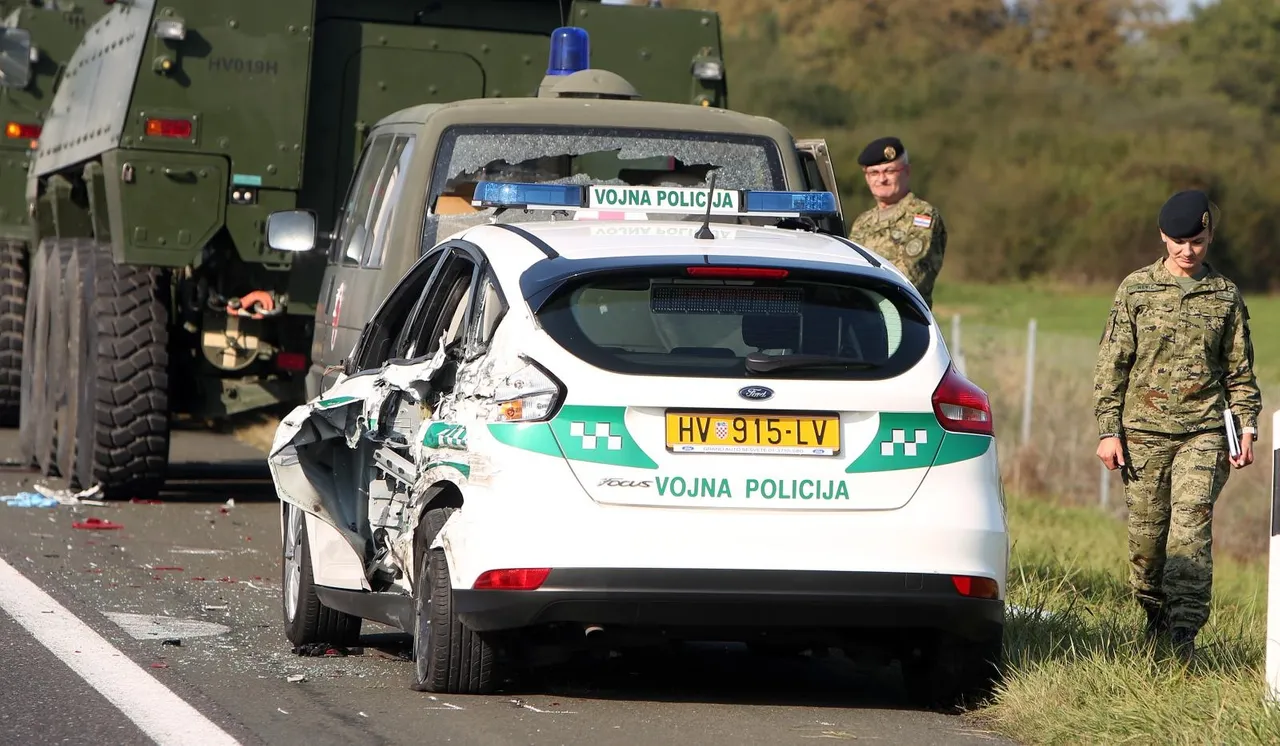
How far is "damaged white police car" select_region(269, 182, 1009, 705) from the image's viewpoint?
5.91 m

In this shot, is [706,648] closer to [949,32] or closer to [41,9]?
[41,9]

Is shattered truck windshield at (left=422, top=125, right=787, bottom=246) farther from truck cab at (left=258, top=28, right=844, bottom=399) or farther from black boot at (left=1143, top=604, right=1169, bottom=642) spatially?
black boot at (left=1143, top=604, right=1169, bottom=642)

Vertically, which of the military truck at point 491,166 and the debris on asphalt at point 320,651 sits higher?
the military truck at point 491,166

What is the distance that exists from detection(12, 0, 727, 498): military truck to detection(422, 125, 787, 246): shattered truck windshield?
2234mm

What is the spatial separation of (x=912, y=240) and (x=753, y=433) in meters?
3.81

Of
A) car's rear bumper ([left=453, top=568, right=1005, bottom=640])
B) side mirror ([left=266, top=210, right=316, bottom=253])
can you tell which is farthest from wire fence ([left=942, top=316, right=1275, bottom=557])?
car's rear bumper ([left=453, top=568, right=1005, bottom=640])

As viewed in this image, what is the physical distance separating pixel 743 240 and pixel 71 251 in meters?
6.83

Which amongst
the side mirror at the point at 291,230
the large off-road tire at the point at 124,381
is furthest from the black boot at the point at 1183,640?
the large off-road tire at the point at 124,381

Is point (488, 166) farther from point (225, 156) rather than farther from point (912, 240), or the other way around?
point (225, 156)

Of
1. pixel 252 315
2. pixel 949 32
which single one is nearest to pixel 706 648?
pixel 252 315

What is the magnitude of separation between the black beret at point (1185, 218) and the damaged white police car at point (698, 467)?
135cm

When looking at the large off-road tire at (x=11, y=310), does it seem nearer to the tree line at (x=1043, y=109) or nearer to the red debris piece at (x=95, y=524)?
the red debris piece at (x=95, y=524)

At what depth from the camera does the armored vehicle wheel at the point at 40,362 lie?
12.8 m

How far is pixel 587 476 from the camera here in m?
5.90
